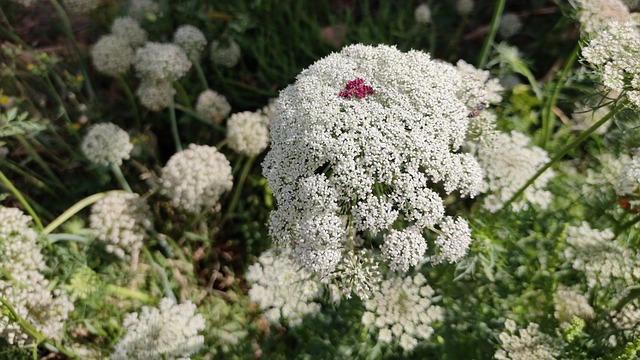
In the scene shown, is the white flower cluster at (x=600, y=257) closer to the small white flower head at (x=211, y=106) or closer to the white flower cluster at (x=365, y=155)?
the white flower cluster at (x=365, y=155)

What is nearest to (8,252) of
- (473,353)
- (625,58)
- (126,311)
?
(126,311)

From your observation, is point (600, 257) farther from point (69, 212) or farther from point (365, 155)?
point (69, 212)

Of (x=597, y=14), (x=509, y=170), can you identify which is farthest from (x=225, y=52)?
(x=597, y=14)

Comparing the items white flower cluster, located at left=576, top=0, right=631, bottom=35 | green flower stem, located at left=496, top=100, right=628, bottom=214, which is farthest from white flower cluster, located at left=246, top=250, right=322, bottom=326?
white flower cluster, located at left=576, top=0, right=631, bottom=35

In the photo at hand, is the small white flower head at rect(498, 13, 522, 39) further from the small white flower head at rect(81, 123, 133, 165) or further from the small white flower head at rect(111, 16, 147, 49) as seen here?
the small white flower head at rect(81, 123, 133, 165)

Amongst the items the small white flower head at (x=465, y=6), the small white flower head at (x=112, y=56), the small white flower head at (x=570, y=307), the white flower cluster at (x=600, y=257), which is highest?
the small white flower head at (x=465, y=6)

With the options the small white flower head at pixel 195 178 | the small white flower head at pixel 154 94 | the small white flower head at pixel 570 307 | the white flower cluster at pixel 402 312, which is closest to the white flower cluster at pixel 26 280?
the small white flower head at pixel 195 178
